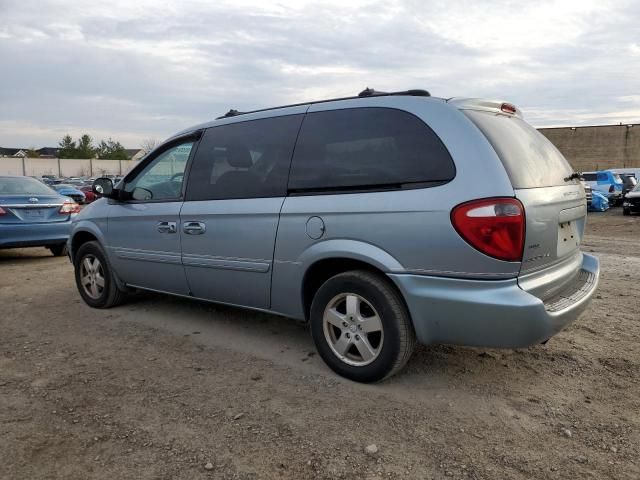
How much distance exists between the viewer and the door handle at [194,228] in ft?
13.6

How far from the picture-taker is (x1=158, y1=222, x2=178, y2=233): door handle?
440 centimetres

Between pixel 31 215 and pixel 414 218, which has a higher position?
pixel 414 218

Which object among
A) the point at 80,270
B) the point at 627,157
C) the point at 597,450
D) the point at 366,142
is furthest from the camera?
the point at 627,157

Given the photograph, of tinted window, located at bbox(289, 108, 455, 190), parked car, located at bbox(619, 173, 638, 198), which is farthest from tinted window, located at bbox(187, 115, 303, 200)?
parked car, located at bbox(619, 173, 638, 198)

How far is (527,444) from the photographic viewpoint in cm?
266

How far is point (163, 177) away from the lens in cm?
472

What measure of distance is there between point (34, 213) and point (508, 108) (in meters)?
7.44

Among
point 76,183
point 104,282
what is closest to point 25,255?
point 104,282

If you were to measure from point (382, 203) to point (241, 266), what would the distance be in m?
1.31

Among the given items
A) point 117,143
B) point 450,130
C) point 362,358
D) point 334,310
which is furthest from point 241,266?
point 117,143

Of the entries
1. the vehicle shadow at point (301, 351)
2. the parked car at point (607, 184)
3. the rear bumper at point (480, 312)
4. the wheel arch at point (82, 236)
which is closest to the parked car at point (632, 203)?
the parked car at point (607, 184)

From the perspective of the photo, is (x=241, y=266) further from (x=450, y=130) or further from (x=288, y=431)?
(x=450, y=130)

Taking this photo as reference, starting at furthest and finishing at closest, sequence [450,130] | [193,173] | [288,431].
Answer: [193,173] < [450,130] < [288,431]

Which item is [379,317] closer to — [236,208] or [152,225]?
[236,208]
